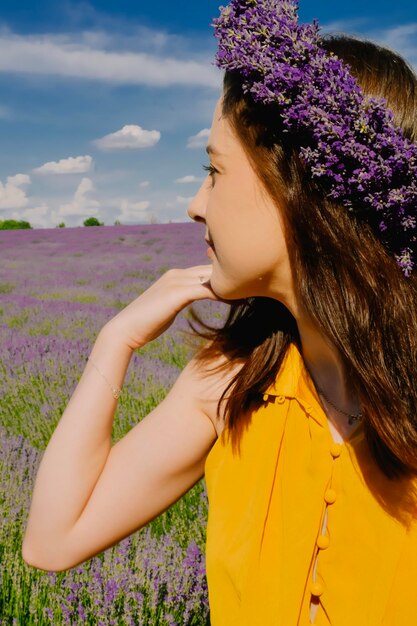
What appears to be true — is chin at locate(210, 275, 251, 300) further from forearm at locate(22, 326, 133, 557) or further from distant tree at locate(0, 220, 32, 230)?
distant tree at locate(0, 220, 32, 230)

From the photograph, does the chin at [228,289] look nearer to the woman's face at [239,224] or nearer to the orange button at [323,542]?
the woman's face at [239,224]

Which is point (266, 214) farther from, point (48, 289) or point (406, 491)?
point (48, 289)

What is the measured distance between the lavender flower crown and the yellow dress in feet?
1.63

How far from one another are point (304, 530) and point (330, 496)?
9 centimetres

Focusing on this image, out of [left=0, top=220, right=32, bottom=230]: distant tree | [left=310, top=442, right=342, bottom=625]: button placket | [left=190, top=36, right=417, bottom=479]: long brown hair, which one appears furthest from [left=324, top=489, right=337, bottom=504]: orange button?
[left=0, top=220, right=32, bottom=230]: distant tree

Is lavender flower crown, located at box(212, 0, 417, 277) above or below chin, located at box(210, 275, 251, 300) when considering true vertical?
above

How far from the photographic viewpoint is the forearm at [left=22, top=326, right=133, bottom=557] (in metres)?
1.51

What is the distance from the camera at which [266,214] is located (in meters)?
1.29

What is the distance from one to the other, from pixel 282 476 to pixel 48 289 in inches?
324

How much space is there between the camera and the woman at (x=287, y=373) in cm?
124

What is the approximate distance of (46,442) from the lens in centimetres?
355

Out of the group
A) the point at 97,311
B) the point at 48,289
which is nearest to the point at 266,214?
the point at 97,311

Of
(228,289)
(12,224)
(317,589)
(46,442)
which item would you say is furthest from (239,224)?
(12,224)

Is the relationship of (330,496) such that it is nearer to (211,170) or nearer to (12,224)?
(211,170)
